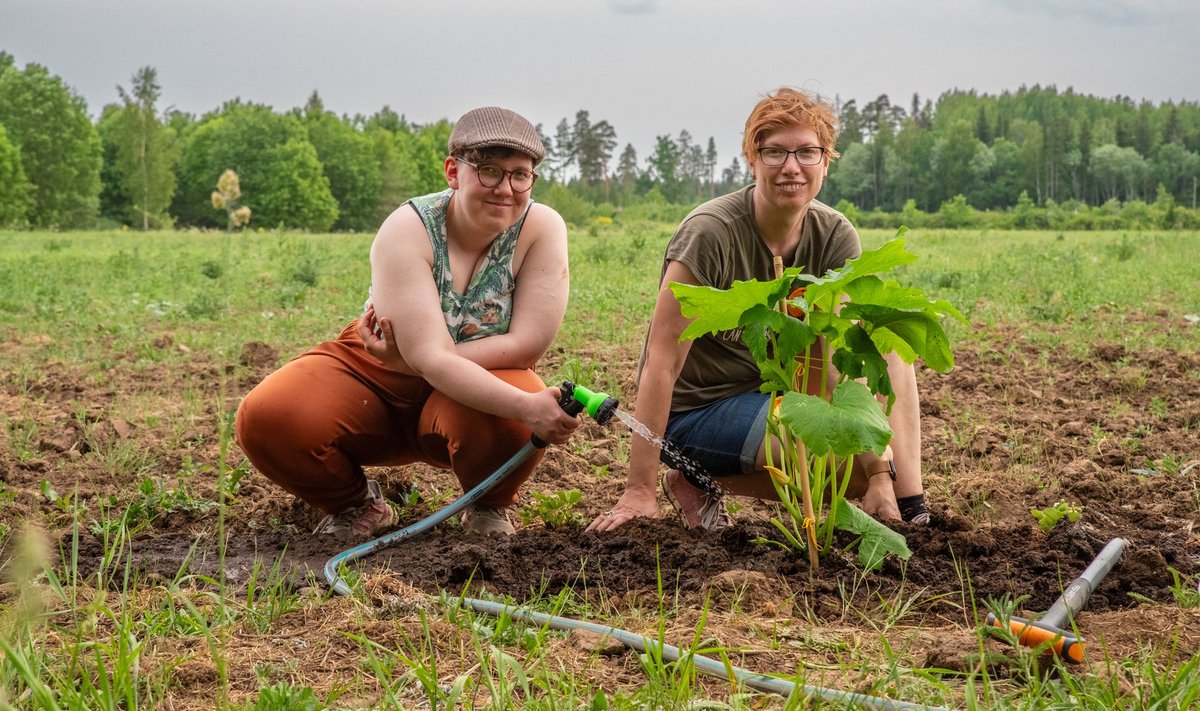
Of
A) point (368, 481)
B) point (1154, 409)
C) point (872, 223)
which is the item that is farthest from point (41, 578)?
point (872, 223)

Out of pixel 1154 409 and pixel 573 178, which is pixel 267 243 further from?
pixel 573 178

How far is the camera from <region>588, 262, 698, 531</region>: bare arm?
3.25m

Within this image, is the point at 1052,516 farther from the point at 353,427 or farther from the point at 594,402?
the point at 353,427

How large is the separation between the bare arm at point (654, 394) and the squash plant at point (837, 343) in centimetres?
49

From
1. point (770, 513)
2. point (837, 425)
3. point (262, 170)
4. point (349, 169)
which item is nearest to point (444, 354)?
point (837, 425)

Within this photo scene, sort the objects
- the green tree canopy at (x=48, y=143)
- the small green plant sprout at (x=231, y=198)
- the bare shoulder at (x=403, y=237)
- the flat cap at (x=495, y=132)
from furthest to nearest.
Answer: the green tree canopy at (x=48, y=143)
the bare shoulder at (x=403, y=237)
the flat cap at (x=495, y=132)
the small green plant sprout at (x=231, y=198)

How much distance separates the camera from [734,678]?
6.44 feet

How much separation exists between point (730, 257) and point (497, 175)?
781 mm

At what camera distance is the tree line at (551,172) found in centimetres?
5347

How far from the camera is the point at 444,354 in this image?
3.09 meters

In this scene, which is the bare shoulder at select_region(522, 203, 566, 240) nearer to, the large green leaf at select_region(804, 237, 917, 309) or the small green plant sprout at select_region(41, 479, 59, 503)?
the large green leaf at select_region(804, 237, 917, 309)

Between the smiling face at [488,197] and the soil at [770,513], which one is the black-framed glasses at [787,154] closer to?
the smiling face at [488,197]

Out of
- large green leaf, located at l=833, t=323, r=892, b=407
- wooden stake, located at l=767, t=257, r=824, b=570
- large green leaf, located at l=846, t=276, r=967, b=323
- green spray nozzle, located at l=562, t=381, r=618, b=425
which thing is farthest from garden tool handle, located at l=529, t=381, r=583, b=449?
large green leaf, located at l=846, t=276, r=967, b=323

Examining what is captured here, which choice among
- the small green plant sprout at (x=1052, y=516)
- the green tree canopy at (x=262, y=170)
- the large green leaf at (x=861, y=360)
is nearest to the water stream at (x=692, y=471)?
the large green leaf at (x=861, y=360)
